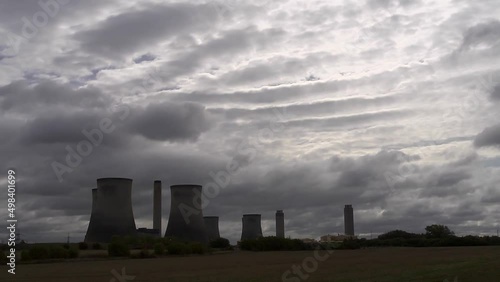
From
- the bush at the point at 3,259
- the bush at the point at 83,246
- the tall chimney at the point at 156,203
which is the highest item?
the tall chimney at the point at 156,203

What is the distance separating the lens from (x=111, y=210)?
149ft

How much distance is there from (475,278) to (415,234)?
6691 centimetres

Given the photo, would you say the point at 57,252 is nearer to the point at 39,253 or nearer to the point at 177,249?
the point at 39,253

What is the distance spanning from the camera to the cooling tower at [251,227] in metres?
72.1

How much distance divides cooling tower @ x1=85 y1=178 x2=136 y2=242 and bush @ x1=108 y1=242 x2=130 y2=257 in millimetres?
5442

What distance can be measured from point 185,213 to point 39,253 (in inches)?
677

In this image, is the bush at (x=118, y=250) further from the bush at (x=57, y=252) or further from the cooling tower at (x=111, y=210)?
the cooling tower at (x=111, y=210)

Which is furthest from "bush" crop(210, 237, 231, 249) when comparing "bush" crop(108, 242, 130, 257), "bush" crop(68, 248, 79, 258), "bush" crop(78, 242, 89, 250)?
"bush" crop(68, 248, 79, 258)

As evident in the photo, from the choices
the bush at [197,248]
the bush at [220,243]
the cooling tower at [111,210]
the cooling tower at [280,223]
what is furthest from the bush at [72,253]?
the cooling tower at [280,223]

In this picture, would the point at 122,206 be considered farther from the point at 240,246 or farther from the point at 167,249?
the point at 240,246

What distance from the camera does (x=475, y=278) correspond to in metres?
18.0

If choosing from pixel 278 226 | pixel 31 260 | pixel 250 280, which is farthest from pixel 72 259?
pixel 278 226

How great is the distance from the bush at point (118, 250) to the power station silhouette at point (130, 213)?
5318mm

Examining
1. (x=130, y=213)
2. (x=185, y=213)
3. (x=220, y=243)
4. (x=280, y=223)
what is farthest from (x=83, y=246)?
(x=280, y=223)
